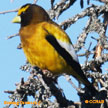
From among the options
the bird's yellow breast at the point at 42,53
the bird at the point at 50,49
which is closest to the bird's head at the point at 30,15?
the bird at the point at 50,49

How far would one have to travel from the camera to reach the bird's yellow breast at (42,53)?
5207 mm

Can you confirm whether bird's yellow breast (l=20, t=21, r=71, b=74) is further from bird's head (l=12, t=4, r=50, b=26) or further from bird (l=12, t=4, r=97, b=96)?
bird's head (l=12, t=4, r=50, b=26)

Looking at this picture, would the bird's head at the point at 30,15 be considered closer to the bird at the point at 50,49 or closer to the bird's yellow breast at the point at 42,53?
the bird at the point at 50,49

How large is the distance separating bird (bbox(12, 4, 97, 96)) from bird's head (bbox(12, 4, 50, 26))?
0.10 meters

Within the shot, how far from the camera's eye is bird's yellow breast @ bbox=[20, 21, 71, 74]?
5207 mm

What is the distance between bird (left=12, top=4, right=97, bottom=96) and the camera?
17.1 feet

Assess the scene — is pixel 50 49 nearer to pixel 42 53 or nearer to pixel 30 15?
pixel 42 53

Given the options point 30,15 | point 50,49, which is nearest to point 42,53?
point 50,49

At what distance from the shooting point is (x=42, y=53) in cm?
519

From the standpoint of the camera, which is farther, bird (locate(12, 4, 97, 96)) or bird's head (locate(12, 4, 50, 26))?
bird's head (locate(12, 4, 50, 26))

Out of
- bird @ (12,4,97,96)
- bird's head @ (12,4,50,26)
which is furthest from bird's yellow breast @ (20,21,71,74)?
bird's head @ (12,4,50,26)

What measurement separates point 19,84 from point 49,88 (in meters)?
0.39

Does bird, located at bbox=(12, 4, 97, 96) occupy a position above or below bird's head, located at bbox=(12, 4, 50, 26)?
below

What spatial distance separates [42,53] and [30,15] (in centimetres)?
104
